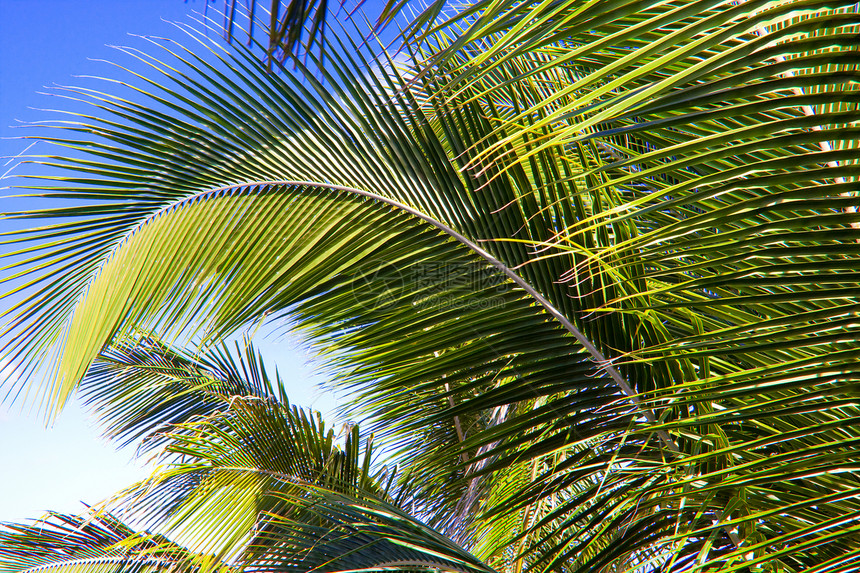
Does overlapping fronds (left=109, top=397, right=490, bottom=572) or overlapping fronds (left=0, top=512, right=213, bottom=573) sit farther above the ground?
overlapping fronds (left=109, top=397, right=490, bottom=572)

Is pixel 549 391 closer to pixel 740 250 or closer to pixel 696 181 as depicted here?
pixel 740 250

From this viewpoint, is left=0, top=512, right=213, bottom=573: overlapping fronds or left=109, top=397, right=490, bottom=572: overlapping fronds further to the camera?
left=0, top=512, right=213, bottom=573: overlapping fronds

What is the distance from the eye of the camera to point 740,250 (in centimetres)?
92

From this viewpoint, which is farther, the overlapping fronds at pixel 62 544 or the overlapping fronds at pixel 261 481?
the overlapping fronds at pixel 62 544

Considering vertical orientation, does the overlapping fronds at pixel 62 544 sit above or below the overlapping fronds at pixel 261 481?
below

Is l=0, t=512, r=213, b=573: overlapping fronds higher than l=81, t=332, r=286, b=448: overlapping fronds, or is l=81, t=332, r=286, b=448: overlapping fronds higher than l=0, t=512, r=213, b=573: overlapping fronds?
l=81, t=332, r=286, b=448: overlapping fronds

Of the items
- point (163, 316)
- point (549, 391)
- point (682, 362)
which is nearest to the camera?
point (682, 362)

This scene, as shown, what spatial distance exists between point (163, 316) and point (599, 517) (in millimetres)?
1558

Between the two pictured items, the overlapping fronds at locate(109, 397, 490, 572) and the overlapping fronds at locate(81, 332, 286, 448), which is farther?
the overlapping fronds at locate(81, 332, 286, 448)

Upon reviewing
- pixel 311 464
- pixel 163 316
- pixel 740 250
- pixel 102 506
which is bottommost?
pixel 311 464

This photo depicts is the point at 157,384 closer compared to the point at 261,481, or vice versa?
the point at 261,481

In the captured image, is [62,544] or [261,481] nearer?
[261,481]

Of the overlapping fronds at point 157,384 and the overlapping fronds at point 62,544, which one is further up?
the overlapping fronds at point 157,384

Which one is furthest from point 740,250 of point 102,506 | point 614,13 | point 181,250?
point 102,506
